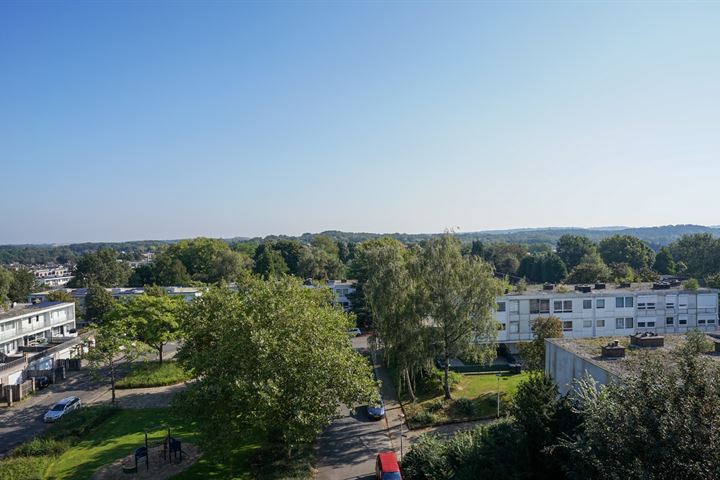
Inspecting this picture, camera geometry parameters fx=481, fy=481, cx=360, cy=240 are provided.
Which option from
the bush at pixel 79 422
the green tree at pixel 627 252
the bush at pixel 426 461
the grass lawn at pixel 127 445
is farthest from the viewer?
the green tree at pixel 627 252

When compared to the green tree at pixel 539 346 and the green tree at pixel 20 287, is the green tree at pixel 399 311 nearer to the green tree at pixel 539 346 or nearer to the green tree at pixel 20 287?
the green tree at pixel 539 346

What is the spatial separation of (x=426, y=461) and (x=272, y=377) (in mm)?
8756

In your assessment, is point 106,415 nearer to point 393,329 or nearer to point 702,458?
point 393,329

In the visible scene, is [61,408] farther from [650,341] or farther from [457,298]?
[650,341]

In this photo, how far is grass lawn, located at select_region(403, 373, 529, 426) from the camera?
34.2m

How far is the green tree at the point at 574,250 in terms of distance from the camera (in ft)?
432

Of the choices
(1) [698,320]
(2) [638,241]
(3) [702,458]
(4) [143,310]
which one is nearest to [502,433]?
(3) [702,458]

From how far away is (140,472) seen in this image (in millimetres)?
26703

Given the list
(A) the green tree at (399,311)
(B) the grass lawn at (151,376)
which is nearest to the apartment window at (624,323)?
(A) the green tree at (399,311)

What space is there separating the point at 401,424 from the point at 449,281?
11.0 m

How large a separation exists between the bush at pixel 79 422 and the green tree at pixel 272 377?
471 inches

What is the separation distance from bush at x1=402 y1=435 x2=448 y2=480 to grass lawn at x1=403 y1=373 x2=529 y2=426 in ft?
28.1

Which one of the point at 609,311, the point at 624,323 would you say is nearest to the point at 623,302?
the point at 609,311

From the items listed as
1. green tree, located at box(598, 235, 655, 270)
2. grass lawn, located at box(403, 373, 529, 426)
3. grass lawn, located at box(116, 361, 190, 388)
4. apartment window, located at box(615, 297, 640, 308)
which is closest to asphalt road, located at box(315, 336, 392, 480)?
grass lawn, located at box(403, 373, 529, 426)
